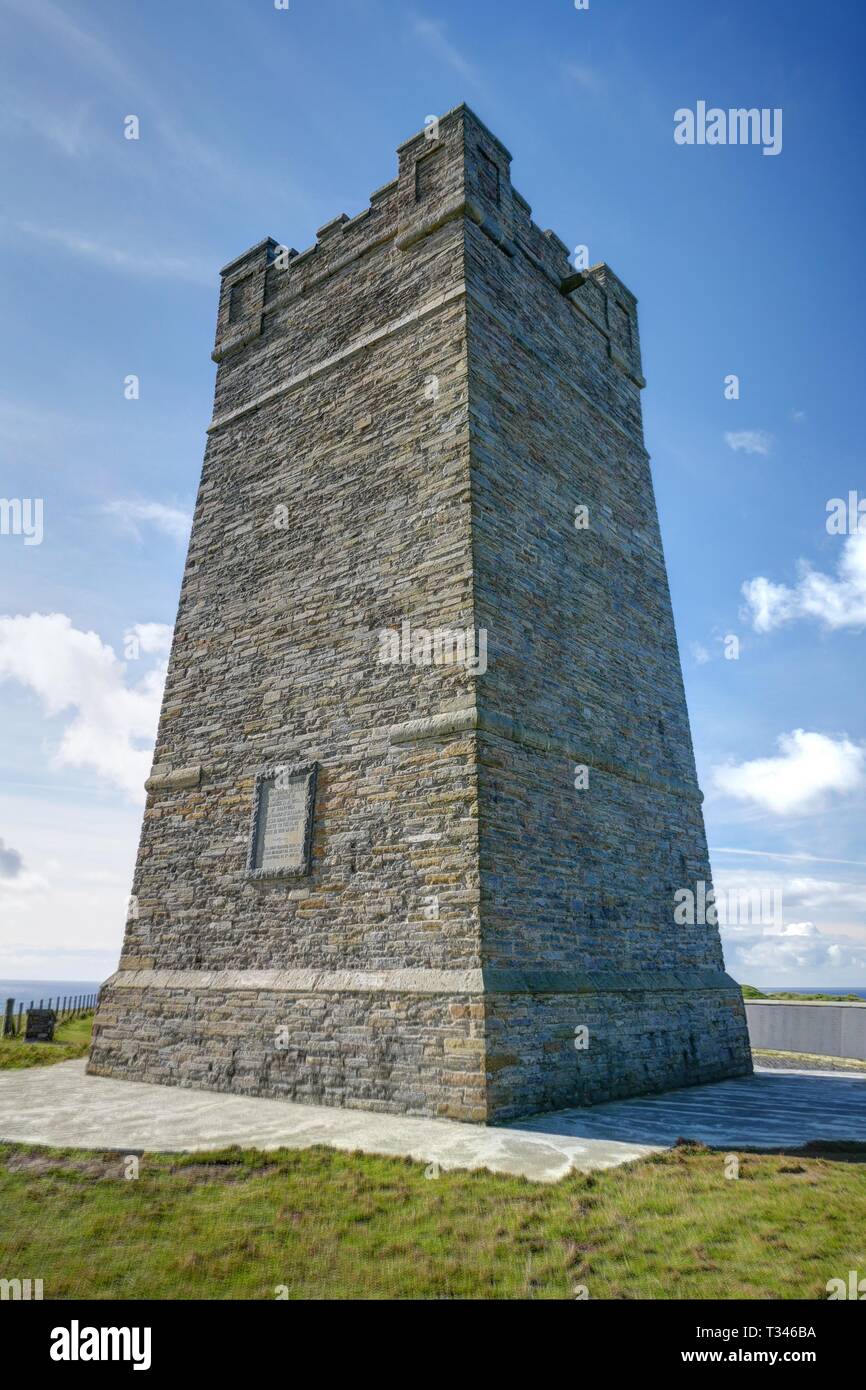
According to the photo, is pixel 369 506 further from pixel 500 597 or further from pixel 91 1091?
pixel 91 1091

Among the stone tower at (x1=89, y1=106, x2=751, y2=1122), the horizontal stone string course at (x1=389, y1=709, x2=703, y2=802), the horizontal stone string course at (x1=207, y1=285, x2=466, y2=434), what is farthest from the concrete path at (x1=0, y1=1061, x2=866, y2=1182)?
the horizontal stone string course at (x1=207, y1=285, x2=466, y2=434)

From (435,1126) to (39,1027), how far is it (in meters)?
11.9

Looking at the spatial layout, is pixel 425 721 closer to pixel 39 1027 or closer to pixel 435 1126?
pixel 435 1126

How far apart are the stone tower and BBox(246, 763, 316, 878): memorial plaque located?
41 mm

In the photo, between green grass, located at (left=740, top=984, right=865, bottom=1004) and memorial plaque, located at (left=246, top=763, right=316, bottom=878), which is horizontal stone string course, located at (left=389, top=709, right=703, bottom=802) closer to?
memorial plaque, located at (left=246, top=763, right=316, bottom=878)

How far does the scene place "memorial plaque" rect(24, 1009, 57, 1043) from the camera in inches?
607

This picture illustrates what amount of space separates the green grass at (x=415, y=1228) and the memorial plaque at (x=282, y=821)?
13.6 feet

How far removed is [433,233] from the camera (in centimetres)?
1102

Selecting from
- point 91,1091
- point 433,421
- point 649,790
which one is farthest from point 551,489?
point 91,1091

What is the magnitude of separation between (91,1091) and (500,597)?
723cm

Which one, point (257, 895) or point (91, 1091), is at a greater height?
point (257, 895)

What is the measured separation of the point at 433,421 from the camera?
1002 cm

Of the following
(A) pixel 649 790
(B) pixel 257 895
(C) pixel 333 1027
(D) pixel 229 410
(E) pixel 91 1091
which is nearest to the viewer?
(C) pixel 333 1027

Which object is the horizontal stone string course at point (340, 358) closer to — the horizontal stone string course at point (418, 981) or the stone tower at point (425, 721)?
the stone tower at point (425, 721)
